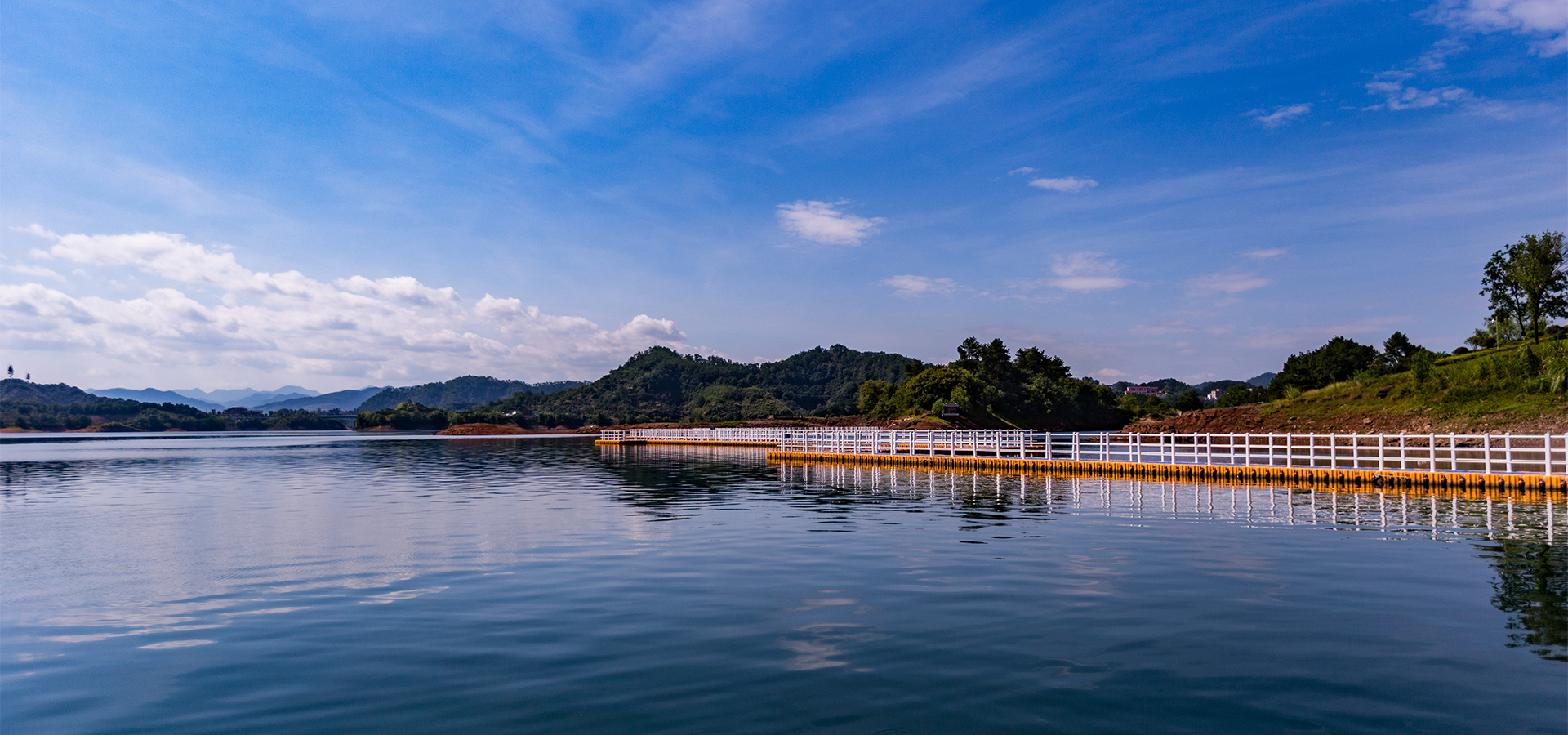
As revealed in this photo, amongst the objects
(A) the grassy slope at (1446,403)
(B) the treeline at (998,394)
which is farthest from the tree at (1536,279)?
(B) the treeline at (998,394)

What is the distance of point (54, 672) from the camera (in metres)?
10.1

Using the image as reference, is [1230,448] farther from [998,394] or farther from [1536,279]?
[998,394]

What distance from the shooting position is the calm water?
8.37 meters

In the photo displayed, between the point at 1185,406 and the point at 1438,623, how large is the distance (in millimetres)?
170737

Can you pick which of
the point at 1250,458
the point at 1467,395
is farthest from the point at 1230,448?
the point at 1467,395

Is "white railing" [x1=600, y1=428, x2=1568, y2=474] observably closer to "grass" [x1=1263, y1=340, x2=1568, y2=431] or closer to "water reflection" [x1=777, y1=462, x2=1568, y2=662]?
"grass" [x1=1263, y1=340, x2=1568, y2=431]

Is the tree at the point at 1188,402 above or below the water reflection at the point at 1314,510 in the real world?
above

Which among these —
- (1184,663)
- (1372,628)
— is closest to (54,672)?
(1184,663)

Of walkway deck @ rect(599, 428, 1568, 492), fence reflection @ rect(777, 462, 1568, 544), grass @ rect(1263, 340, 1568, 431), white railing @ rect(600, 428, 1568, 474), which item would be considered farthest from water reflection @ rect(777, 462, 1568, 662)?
grass @ rect(1263, 340, 1568, 431)

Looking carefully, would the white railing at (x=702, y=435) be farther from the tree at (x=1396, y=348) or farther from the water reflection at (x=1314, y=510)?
the tree at (x=1396, y=348)

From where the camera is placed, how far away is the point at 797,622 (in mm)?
12078

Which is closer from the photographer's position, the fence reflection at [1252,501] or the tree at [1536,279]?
the fence reflection at [1252,501]

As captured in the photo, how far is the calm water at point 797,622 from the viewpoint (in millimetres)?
8367

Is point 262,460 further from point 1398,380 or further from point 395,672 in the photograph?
point 1398,380
